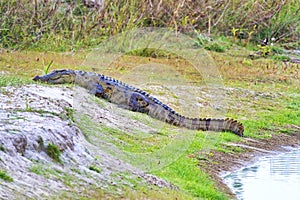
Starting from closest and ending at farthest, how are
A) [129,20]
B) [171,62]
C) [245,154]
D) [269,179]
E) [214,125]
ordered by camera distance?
1. [269,179]
2. [245,154]
3. [214,125]
4. [171,62]
5. [129,20]

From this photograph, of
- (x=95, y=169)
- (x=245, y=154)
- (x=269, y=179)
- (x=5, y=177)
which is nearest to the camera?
(x=5, y=177)

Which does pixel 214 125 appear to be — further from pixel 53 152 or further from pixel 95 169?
pixel 53 152

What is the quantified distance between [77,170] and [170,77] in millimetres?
7136

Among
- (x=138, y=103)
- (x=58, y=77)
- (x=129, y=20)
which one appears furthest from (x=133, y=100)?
(x=129, y=20)

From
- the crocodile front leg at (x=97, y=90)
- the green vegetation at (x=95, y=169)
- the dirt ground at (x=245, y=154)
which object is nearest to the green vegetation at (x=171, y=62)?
the green vegetation at (x=95, y=169)

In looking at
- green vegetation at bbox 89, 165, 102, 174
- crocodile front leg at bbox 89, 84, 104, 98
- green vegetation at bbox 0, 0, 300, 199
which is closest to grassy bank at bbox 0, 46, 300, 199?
green vegetation at bbox 0, 0, 300, 199

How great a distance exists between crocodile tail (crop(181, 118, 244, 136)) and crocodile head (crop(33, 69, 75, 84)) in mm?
1737

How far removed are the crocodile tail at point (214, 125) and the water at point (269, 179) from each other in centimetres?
77

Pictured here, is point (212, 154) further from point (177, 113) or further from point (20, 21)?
point (20, 21)

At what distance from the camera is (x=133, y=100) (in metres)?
10.4

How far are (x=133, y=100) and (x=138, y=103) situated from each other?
8 cm

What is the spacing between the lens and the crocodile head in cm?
1032

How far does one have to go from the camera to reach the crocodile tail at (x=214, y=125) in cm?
998

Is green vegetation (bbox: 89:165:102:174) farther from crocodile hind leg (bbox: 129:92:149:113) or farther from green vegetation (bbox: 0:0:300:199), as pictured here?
crocodile hind leg (bbox: 129:92:149:113)
